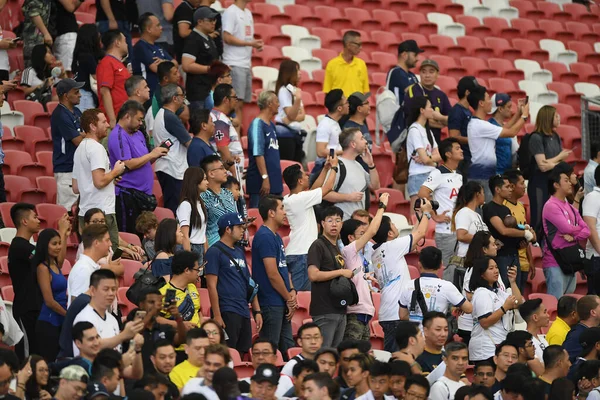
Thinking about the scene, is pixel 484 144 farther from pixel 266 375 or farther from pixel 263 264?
pixel 266 375

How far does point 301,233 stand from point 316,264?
32.6 inches

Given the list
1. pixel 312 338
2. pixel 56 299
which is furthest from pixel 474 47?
pixel 56 299

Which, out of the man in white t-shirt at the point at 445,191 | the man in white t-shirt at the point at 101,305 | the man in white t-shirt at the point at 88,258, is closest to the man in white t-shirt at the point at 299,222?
the man in white t-shirt at the point at 445,191

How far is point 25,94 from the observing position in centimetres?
1305

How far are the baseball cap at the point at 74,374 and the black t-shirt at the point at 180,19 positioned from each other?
5.87 m

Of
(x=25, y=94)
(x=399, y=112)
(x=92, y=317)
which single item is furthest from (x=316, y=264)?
(x=25, y=94)

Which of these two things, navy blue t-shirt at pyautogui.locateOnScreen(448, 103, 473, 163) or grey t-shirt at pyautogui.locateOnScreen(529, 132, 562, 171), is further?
navy blue t-shirt at pyautogui.locateOnScreen(448, 103, 473, 163)

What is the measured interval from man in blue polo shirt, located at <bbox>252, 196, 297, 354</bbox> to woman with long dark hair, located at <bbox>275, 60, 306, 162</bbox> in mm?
2660

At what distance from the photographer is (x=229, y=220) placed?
9.45 m

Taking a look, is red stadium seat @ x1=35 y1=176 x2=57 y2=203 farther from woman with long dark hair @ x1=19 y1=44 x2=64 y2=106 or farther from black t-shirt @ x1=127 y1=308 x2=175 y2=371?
black t-shirt @ x1=127 y1=308 x2=175 y2=371

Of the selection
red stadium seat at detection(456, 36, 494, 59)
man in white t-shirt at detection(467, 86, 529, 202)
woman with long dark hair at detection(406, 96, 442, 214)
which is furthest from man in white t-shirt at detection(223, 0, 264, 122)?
red stadium seat at detection(456, 36, 494, 59)

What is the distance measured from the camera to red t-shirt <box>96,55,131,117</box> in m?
11.6

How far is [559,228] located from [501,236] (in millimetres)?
771

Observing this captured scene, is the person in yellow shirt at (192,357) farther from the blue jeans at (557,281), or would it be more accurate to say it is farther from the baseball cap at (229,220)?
the blue jeans at (557,281)
